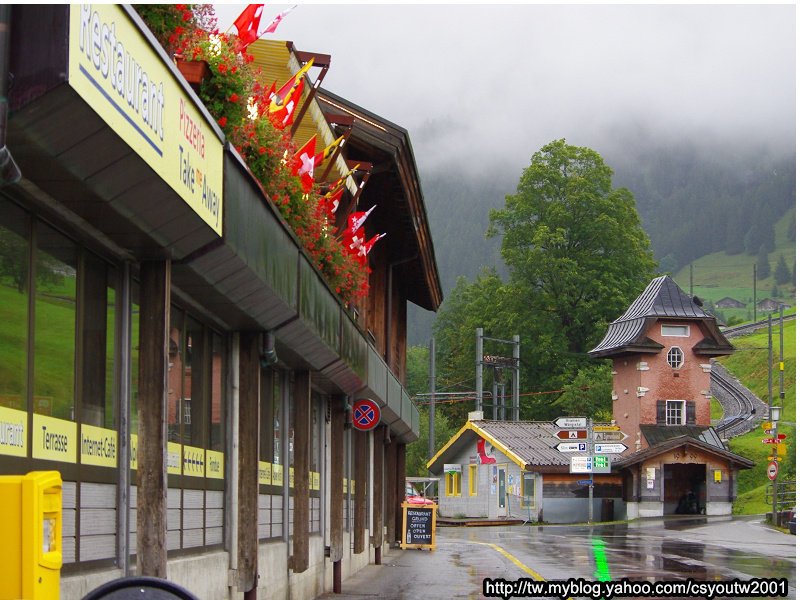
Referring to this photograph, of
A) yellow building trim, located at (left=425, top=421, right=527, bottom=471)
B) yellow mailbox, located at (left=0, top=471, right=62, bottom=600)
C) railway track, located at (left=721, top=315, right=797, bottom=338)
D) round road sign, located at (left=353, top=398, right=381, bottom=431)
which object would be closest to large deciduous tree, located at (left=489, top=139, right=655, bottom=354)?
yellow building trim, located at (left=425, top=421, right=527, bottom=471)

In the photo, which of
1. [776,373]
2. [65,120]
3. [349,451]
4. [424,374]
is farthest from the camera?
[424,374]

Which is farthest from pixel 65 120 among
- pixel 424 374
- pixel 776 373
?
pixel 424 374

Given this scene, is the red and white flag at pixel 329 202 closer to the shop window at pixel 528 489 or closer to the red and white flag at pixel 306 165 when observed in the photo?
the red and white flag at pixel 306 165

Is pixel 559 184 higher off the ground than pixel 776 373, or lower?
higher

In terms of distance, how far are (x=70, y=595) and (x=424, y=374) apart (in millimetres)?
121351

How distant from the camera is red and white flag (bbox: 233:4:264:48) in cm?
1126

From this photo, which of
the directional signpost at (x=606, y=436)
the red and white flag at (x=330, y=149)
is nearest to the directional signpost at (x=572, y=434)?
the directional signpost at (x=606, y=436)

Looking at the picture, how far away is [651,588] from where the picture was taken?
1969 cm

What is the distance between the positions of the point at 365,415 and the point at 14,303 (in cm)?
1464

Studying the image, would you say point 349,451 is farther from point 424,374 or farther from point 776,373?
point 424,374

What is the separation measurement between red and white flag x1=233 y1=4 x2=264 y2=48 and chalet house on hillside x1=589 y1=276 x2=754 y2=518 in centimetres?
5225

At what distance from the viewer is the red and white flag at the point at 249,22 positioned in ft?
36.9

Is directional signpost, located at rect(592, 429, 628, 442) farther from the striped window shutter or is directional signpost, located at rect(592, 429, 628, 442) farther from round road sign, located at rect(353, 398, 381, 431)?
round road sign, located at rect(353, 398, 381, 431)

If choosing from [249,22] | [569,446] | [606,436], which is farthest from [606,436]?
[249,22]
